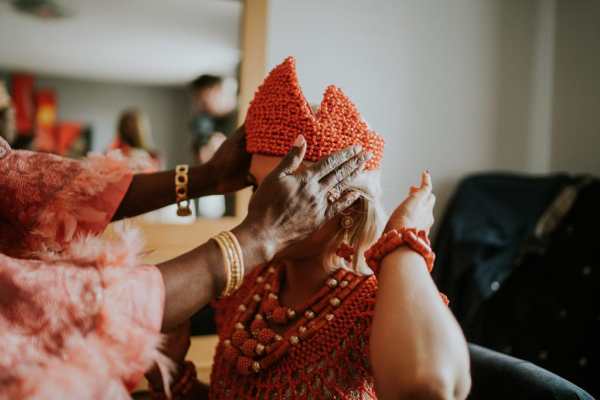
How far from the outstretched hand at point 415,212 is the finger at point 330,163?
0.45 ft

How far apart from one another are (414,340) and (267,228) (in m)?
0.27

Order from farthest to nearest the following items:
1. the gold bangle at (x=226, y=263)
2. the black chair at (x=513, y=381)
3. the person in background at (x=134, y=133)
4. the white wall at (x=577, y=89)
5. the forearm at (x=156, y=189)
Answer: the white wall at (x=577, y=89) < the person in background at (x=134, y=133) < the forearm at (x=156, y=189) < the black chair at (x=513, y=381) < the gold bangle at (x=226, y=263)

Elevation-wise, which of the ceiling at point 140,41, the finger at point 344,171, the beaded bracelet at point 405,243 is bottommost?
the beaded bracelet at point 405,243

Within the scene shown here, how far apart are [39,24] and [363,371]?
1.40 m

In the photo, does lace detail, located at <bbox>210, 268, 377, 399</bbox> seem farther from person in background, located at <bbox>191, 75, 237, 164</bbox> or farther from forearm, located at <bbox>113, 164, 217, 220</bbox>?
person in background, located at <bbox>191, 75, 237, 164</bbox>

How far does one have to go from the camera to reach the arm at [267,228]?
760 millimetres

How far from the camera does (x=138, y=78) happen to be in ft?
5.81

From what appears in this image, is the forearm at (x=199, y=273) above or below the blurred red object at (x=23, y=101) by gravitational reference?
below

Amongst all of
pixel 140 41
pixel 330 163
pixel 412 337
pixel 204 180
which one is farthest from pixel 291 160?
pixel 140 41

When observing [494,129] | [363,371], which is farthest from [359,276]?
[494,129]

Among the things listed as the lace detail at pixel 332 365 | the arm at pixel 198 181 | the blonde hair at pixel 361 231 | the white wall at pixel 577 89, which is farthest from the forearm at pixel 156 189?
the white wall at pixel 577 89

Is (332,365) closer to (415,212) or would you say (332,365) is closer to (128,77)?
(415,212)

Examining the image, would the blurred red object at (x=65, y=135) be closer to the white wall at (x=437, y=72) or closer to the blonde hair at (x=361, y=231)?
the white wall at (x=437, y=72)

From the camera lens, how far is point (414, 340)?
2.54ft
